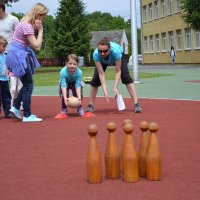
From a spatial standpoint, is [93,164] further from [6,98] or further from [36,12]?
[6,98]

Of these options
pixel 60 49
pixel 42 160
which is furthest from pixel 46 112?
pixel 60 49

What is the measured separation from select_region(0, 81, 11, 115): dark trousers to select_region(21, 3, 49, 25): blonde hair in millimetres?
1623

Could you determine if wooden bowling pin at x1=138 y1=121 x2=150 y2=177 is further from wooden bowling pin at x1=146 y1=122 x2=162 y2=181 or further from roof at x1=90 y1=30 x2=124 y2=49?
roof at x1=90 y1=30 x2=124 y2=49

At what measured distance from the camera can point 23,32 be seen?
8297 millimetres

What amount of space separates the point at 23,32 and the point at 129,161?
4.46 metres

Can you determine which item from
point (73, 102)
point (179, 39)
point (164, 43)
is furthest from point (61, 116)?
point (164, 43)

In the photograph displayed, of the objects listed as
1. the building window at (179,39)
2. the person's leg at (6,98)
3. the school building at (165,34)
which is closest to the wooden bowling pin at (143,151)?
the person's leg at (6,98)

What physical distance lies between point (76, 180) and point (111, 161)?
13.8 inches

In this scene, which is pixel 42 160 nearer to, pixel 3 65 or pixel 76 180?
pixel 76 180

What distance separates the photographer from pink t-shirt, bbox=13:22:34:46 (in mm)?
8281

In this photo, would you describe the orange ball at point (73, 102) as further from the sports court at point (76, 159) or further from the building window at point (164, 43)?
the building window at point (164, 43)

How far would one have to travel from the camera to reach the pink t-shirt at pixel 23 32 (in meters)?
8.28

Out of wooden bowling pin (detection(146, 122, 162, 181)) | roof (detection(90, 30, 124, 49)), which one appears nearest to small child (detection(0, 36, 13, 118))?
wooden bowling pin (detection(146, 122, 162, 181))

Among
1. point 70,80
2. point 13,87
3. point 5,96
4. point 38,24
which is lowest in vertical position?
point 5,96
